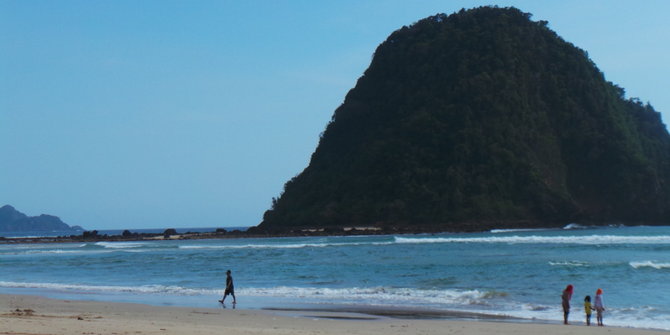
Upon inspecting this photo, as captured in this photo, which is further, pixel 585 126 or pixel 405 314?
pixel 585 126

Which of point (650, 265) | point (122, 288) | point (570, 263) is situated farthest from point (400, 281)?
point (650, 265)

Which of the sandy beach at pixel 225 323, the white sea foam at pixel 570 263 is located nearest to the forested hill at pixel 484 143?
the white sea foam at pixel 570 263

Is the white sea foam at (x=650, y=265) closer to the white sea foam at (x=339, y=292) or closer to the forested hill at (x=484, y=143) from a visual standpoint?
the white sea foam at (x=339, y=292)

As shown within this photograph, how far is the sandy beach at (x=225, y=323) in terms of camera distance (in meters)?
13.5

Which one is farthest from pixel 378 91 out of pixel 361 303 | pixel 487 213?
pixel 361 303

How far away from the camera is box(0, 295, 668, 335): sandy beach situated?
1348cm

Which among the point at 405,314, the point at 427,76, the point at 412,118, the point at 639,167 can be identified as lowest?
the point at 405,314

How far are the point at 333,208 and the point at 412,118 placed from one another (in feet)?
51.7

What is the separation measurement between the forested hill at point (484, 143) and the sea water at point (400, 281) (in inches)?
1611

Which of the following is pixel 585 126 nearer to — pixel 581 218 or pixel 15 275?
pixel 581 218

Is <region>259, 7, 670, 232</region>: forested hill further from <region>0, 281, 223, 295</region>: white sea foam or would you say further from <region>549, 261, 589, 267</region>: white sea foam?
<region>0, 281, 223, 295</region>: white sea foam

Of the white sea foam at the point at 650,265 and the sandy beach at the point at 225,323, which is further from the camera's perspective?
the white sea foam at the point at 650,265

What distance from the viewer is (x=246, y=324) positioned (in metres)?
15.7

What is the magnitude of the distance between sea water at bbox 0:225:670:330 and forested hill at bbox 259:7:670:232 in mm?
40918
